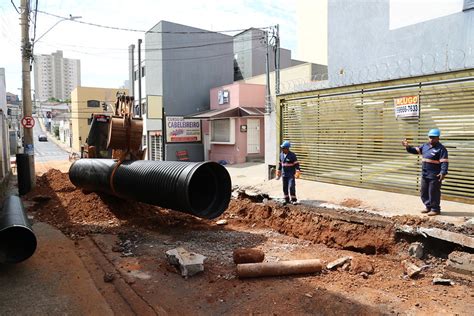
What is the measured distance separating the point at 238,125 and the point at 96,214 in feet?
41.6

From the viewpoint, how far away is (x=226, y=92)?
71.9 feet

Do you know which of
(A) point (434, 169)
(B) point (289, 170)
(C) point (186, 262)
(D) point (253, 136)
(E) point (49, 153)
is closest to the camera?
(C) point (186, 262)

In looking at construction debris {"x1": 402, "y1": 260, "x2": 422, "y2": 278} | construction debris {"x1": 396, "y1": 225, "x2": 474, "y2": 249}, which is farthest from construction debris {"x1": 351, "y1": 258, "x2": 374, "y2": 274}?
construction debris {"x1": 396, "y1": 225, "x2": 474, "y2": 249}

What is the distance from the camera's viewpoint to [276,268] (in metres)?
5.13

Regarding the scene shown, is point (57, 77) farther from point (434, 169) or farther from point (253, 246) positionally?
point (434, 169)

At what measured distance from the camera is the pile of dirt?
26.5 ft

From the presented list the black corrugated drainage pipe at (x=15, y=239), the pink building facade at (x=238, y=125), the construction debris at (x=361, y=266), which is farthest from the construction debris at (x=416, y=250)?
the pink building facade at (x=238, y=125)

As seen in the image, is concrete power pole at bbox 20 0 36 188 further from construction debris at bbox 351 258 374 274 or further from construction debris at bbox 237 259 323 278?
construction debris at bbox 351 258 374 274

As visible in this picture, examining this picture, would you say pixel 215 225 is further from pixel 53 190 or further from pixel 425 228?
pixel 53 190

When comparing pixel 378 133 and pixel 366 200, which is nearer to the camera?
pixel 366 200

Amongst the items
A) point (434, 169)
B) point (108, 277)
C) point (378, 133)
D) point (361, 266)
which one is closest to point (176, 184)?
point (108, 277)

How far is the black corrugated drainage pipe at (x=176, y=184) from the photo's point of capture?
6262mm

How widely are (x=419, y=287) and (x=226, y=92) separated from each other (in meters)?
18.1

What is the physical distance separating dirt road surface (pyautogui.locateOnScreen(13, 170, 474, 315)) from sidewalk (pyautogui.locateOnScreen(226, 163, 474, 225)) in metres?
0.75
